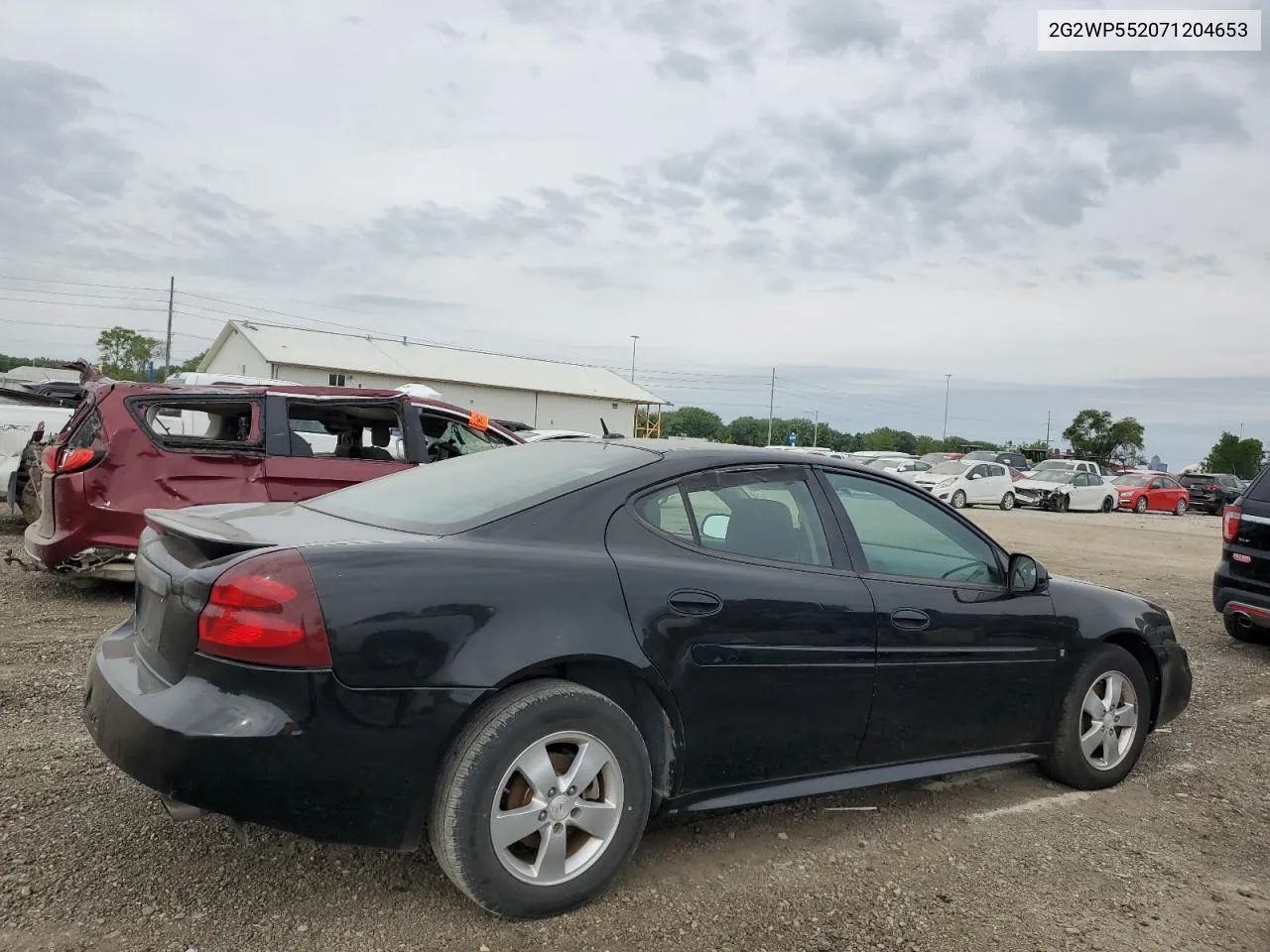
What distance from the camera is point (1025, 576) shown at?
3.92 meters

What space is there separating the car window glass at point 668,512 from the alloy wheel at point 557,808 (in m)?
0.74

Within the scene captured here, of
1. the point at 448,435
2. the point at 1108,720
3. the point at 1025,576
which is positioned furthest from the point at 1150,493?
the point at 1025,576

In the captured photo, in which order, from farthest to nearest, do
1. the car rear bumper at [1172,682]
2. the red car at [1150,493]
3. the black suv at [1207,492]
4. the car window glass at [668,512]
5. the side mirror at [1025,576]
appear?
the black suv at [1207,492] < the red car at [1150,493] < the car rear bumper at [1172,682] < the side mirror at [1025,576] < the car window glass at [668,512]

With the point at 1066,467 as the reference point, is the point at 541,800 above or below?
below

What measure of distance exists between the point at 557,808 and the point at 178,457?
5091 mm

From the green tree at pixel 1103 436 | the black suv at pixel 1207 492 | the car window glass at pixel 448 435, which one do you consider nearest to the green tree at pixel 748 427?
the green tree at pixel 1103 436

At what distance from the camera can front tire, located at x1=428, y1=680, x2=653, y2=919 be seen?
104 inches

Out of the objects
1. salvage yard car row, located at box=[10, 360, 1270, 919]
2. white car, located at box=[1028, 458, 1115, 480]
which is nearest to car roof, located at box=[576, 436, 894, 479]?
salvage yard car row, located at box=[10, 360, 1270, 919]

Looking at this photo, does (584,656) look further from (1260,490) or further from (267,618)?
(1260,490)

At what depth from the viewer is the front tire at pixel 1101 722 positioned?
410 cm

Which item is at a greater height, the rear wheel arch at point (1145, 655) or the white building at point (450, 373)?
the white building at point (450, 373)

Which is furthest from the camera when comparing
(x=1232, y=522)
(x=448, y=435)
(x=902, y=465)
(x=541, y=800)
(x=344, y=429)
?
(x=902, y=465)

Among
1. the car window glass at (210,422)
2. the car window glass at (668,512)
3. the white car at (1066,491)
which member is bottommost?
the white car at (1066,491)

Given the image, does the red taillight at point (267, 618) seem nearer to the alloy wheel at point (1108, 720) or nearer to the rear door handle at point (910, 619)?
the rear door handle at point (910, 619)
